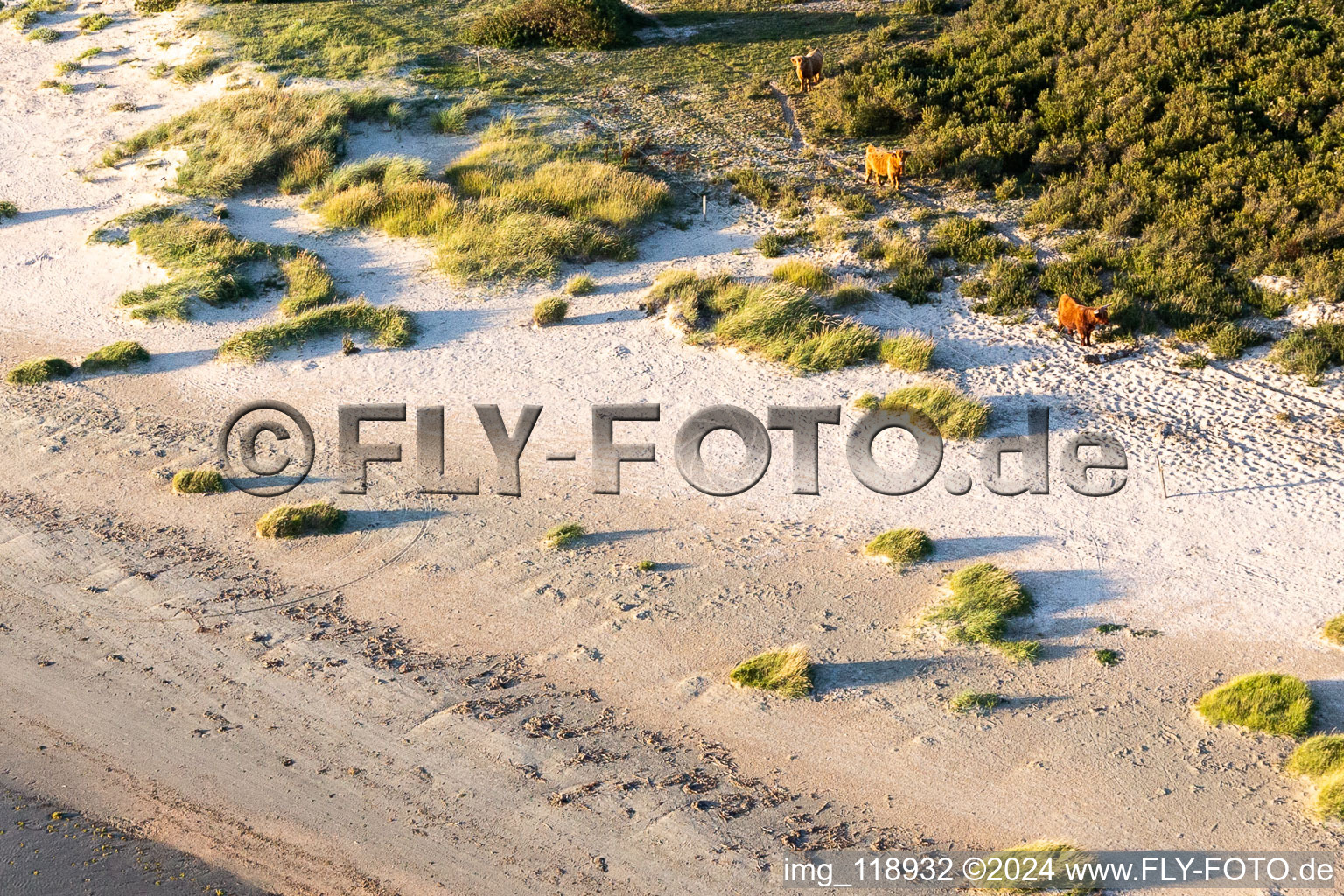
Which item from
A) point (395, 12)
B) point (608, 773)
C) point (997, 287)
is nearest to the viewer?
point (608, 773)

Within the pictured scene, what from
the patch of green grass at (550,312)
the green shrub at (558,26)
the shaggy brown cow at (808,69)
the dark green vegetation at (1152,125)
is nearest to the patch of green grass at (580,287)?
the patch of green grass at (550,312)

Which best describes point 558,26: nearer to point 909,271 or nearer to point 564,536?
point 909,271

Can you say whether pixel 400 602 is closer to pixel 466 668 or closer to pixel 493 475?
pixel 466 668

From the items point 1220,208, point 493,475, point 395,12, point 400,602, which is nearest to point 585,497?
point 493,475

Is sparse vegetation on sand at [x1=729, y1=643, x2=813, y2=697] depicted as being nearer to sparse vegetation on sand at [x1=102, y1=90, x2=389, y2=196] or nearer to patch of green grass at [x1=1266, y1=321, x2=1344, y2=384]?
patch of green grass at [x1=1266, y1=321, x2=1344, y2=384]

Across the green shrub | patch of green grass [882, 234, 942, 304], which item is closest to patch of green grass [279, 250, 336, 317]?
patch of green grass [882, 234, 942, 304]

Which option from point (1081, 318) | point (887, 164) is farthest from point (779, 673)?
point (887, 164)
